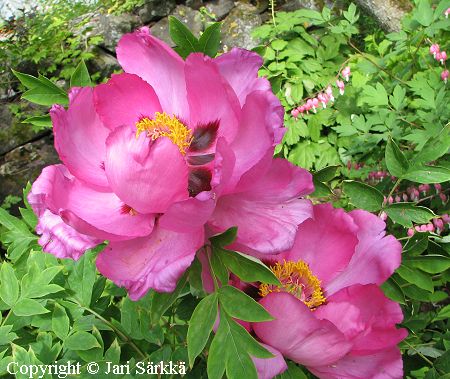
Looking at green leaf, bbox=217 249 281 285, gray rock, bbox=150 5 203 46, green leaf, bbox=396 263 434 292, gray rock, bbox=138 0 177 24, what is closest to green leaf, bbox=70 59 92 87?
green leaf, bbox=217 249 281 285

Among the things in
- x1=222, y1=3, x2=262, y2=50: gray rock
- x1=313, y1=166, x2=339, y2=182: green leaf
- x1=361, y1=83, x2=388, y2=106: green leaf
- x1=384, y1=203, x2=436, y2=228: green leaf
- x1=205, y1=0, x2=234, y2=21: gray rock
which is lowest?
x1=222, y1=3, x2=262, y2=50: gray rock

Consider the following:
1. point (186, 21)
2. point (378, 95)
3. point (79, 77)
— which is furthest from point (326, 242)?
point (186, 21)

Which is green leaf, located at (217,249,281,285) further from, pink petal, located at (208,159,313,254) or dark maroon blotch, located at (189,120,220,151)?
dark maroon blotch, located at (189,120,220,151)

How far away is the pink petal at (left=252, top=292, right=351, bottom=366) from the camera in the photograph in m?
Answer: 0.60

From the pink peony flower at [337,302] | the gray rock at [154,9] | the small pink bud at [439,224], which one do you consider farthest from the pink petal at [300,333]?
the gray rock at [154,9]

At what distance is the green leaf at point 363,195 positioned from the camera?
0.82 m

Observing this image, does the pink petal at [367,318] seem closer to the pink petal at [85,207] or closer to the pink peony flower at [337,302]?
the pink peony flower at [337,302]

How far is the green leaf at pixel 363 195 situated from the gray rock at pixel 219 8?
4.12m

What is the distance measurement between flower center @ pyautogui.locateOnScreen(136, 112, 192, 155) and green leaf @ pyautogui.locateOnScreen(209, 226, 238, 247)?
15 centimetres

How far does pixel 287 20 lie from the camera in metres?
3.81

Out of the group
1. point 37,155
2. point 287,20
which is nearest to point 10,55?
point 37,155

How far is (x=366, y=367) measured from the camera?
668 mm

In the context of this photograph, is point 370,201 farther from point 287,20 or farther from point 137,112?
point 287,20

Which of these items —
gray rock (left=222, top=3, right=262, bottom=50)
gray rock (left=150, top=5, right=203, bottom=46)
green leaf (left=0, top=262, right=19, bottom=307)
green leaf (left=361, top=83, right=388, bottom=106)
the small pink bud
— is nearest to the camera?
green leaf (left=0, top=262, right=19, bottom=307)
